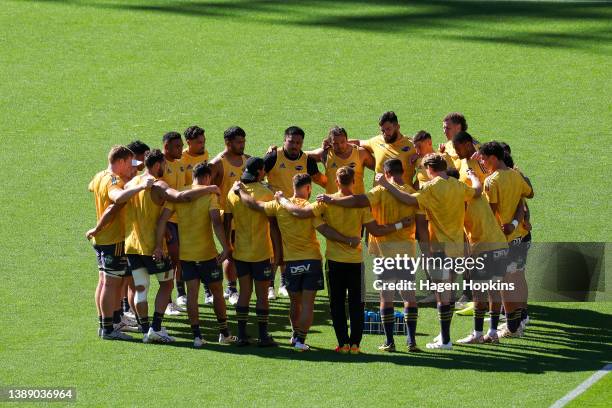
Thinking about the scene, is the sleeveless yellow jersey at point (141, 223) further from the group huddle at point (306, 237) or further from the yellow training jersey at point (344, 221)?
the yellow training jersey at point (344, 221)

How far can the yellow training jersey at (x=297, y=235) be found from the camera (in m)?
13.2

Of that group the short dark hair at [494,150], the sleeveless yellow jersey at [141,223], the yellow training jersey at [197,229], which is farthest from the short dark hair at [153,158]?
the short dark hair at [494,150]

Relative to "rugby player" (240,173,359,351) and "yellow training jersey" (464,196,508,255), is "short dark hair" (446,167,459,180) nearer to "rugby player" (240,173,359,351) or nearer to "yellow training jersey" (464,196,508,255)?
"yellow training jersey" (464,196,508,255)

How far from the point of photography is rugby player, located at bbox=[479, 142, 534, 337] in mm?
13672

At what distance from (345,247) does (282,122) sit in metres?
8.33

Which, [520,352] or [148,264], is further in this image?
[148,264]

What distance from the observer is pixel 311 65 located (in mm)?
23641

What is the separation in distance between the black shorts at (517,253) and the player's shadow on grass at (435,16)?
10.5m

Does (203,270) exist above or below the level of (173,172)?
below

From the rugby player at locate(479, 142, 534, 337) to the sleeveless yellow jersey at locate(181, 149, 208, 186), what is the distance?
2.99m

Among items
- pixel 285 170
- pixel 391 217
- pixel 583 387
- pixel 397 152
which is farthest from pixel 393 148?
pixel 583 387

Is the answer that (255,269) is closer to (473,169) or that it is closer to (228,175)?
(228,175)

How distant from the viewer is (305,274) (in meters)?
13.2

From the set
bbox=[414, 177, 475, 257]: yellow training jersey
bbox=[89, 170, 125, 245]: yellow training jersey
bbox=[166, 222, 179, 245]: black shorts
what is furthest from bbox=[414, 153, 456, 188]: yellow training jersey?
Result: bbox=[89, 170, 125, 245]: yellow training jersey
